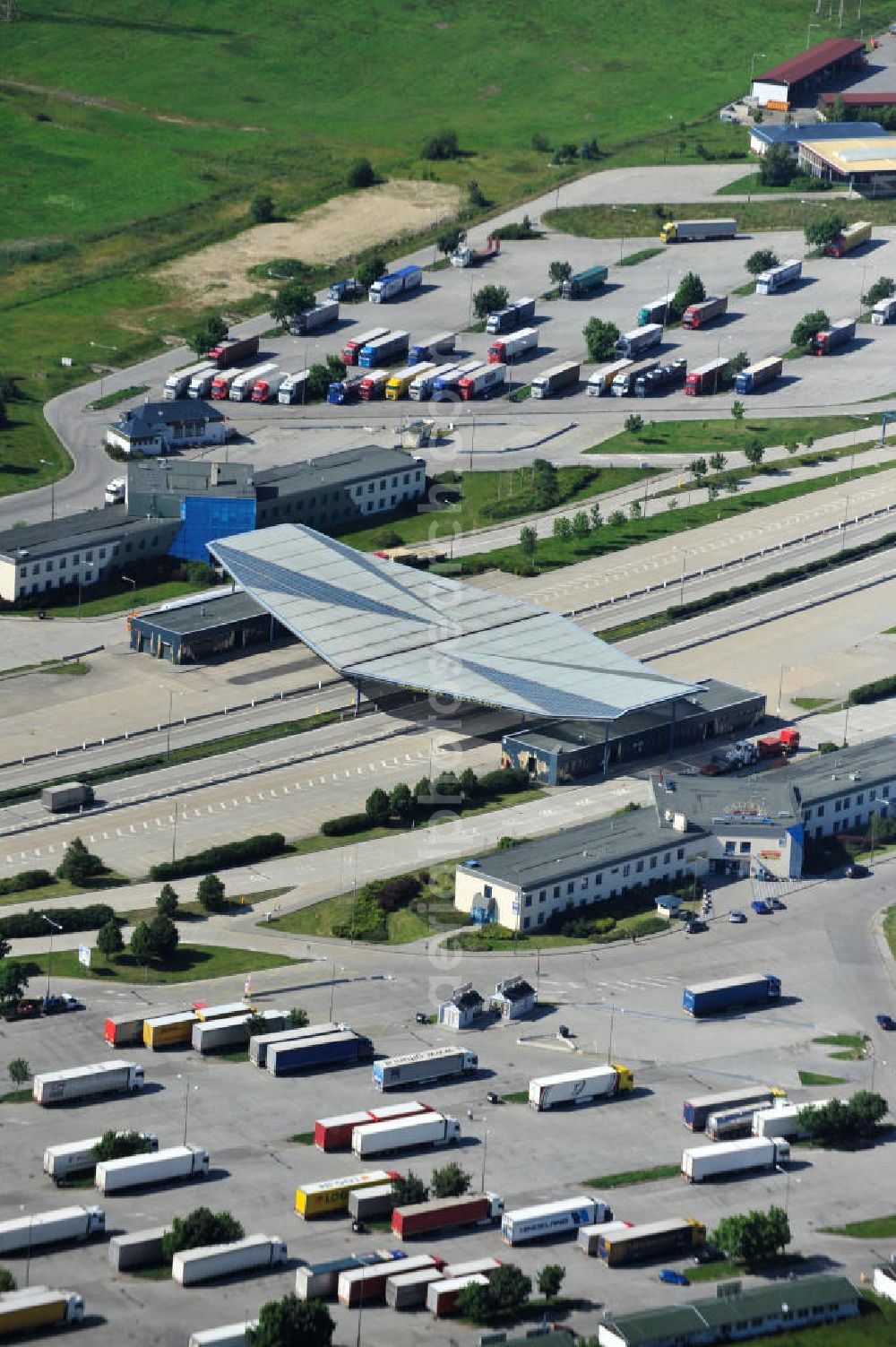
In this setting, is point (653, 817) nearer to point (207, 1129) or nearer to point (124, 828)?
point (124, 828)

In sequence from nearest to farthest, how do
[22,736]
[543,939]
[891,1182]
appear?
[891,1182]
[543,939]
[22,736]

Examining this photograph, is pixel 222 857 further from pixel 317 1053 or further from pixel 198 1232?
pixel 198 1232

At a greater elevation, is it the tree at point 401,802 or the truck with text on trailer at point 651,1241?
the tree at point 401,802

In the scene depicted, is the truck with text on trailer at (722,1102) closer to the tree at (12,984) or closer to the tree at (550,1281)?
the tree at (550,1281)

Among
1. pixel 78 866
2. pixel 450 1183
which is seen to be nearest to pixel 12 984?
pixel 78 866

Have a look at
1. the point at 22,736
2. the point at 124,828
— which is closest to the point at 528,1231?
the point at 124,828

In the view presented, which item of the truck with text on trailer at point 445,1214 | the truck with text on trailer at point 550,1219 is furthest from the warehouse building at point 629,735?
the truck with text on trailer at point 550,1219
